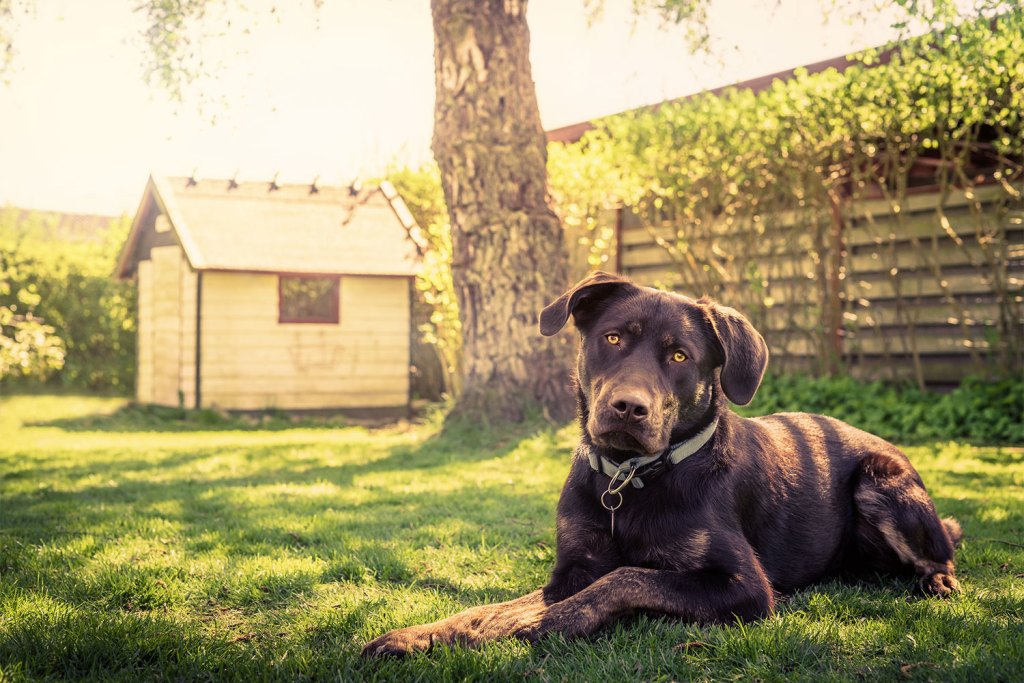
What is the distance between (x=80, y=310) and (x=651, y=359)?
63.2 feet

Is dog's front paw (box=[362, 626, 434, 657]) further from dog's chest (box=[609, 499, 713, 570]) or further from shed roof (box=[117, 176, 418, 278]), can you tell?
shed roof (box=[117, 176, 418, 278])

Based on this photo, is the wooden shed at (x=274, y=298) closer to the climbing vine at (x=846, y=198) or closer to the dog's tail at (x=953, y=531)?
the climbing vine at (x=846, y=198)

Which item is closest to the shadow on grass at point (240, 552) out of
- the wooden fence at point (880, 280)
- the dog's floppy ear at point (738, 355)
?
the dog's floppy ear at point (738, 355)

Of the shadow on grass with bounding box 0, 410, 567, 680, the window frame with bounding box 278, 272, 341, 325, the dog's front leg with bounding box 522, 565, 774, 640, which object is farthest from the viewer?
the window frame with bounding box 278, 272, 341, 325

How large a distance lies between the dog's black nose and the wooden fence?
783 centimetres

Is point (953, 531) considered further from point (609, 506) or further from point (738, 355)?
point (609, 506)

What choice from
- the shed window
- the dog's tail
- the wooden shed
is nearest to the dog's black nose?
the dog's tail

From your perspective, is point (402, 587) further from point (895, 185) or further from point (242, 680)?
point (895, 185)

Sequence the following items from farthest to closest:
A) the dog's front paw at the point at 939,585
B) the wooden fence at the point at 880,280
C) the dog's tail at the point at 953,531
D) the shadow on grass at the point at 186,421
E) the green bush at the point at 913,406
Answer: the shadow on grass at the point at 186,421, the wooden fence at the point at 880,280, the green bush at the point at 913,406, the dog's tail at the point at 953,531, the dog's front paw at the point at 939,585

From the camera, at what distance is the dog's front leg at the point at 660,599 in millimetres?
3031

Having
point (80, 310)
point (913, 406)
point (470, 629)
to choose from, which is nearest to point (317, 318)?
point (80, 310)

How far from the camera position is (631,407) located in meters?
3.17

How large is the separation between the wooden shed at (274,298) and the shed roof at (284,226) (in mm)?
24

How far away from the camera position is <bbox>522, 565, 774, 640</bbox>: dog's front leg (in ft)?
9.95
